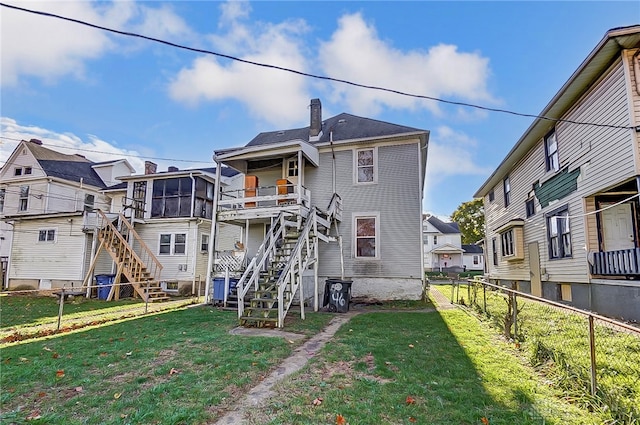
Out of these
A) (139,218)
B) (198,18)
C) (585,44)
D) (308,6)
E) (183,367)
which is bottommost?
(183,367)

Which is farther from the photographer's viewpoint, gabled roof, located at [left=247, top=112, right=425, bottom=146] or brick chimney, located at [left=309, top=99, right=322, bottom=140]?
brick chimney, located at [left=309, top=99, right=322, bottom=140]

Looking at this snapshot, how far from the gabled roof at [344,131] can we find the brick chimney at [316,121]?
0.28 meters

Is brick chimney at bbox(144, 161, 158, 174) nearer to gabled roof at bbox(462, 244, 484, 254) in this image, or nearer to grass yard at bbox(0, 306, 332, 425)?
grass yard at bbox(0, 306, 332, 425)

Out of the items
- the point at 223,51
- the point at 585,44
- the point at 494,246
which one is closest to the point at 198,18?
the point at 223,51

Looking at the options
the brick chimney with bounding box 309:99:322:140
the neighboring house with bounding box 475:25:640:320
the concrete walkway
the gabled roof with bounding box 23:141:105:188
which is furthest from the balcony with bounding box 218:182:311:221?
the gabled roof with bounding box 23:141:105:188

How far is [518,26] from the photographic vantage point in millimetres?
9758

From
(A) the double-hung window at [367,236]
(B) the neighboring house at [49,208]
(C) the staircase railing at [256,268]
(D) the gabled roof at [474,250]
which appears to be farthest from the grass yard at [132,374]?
(D) the gabled roof at [474,250]

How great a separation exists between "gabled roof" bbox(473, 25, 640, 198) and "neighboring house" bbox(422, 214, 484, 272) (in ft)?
106

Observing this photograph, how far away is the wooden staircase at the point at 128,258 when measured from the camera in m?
15.4

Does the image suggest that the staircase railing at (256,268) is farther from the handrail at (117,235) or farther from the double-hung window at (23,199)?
the double-hung window at (23,199)

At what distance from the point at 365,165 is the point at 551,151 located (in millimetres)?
6779

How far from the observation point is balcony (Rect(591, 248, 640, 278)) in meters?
7.84

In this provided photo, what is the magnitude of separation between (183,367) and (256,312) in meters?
3.56

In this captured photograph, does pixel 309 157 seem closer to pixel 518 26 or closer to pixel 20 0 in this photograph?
pixel 518 26
